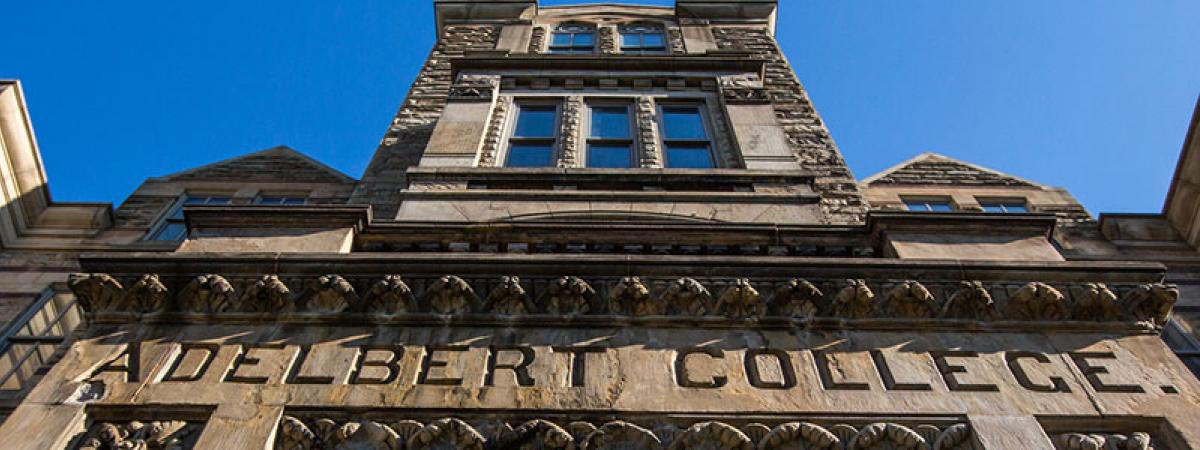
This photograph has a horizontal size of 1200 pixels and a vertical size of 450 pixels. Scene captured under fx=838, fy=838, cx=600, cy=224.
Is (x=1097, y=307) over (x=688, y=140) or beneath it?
beneath

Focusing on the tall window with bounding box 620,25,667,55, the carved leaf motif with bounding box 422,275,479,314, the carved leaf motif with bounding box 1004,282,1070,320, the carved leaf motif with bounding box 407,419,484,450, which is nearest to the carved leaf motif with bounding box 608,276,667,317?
the carved leaf motif with bounding box 422,275,479,314

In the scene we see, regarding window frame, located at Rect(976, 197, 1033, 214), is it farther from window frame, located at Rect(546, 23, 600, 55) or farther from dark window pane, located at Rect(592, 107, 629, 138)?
window frame, located at Rect(546, 23, 600, 55)

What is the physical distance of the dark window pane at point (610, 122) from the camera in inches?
505

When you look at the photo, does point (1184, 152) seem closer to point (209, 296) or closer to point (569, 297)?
point (569, 297)

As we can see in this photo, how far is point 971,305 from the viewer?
6.79 meters

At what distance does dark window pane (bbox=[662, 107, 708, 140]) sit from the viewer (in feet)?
42.2

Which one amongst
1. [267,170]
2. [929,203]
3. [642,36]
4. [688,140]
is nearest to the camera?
[688,140]

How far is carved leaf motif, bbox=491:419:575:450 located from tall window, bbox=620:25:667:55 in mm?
13595

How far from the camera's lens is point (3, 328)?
934 cm

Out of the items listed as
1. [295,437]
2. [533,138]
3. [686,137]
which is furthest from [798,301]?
[533,138]

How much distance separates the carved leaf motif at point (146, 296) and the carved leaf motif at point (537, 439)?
3.19 m

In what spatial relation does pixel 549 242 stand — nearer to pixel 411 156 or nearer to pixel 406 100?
pixel 411 156

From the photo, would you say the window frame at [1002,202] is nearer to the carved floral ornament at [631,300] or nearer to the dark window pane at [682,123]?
the dark window pane at [682,123]

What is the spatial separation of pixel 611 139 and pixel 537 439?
7.50 m
